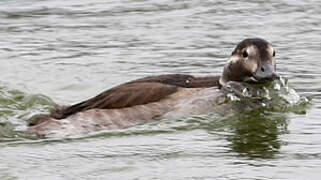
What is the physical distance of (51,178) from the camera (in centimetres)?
872

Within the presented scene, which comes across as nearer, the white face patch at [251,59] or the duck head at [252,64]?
the duck head at [252,64]

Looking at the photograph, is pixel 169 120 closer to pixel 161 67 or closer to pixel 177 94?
pixel 177 94

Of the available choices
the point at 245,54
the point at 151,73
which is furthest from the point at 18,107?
the point at 245,54

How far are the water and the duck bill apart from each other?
1.46ft

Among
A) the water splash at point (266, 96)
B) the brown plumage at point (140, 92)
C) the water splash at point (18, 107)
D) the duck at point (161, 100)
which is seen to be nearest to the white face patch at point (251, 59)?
the duck at point (161, 100)

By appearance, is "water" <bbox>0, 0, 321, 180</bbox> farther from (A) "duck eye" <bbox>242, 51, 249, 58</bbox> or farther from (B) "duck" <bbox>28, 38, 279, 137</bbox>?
(A) "duck eye" <bbox>242, 51, 249, 58</bbox>

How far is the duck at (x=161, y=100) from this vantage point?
35.4 feet

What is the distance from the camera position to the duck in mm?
10789

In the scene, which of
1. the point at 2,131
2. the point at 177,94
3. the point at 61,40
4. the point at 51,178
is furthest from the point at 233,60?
the point at 61,40

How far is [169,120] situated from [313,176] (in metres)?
2.45

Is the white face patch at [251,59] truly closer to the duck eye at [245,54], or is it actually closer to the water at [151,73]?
the duck eye at [245,54]

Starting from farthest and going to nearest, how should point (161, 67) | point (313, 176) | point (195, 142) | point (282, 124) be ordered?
1. point (161, 67)
2. point (282, 124)
3. point (195, 142)
4. point (313, 176)

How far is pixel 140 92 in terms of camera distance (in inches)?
435

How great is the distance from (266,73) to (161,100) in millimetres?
1028
